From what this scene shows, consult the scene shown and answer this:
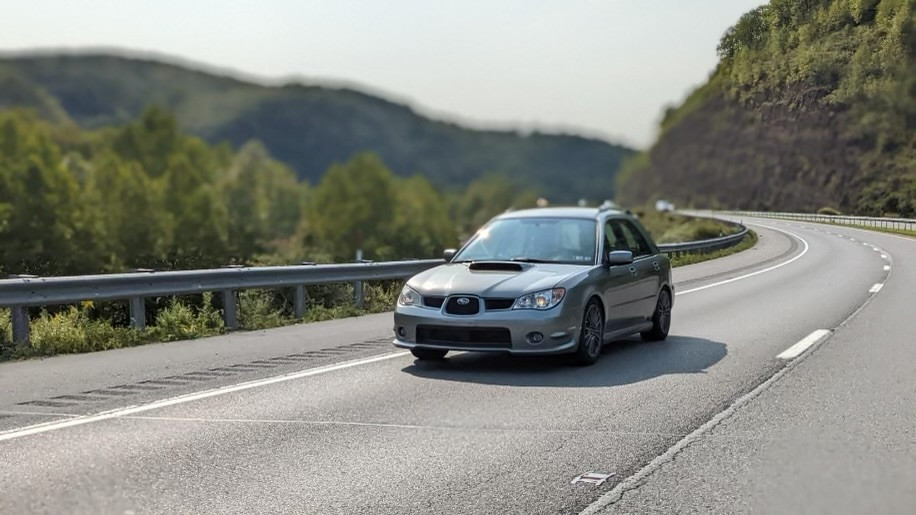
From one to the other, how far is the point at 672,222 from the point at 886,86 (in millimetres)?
69729

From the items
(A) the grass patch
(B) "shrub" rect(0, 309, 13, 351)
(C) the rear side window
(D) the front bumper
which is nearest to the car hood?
(D) the front bumper

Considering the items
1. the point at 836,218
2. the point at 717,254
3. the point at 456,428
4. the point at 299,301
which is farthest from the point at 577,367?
the point at 717,254

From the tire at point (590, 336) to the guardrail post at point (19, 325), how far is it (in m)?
6.21

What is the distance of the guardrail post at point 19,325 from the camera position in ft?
39.4

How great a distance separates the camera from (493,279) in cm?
1009

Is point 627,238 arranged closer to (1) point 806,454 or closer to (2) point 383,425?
(2) point 383,425

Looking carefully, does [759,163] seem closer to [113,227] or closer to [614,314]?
[614,314]

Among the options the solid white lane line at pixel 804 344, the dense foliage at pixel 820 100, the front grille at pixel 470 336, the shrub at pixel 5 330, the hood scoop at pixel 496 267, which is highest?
the dense foliage at pixel 820 100

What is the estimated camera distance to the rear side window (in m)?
11.7

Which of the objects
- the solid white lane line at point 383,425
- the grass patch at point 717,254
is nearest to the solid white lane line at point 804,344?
the solid white lane line at point 383,425

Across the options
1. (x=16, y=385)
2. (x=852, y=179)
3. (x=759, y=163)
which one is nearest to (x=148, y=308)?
(x=16, y=385)

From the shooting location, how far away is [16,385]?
31.2 ft

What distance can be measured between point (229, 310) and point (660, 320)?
586 centimetres

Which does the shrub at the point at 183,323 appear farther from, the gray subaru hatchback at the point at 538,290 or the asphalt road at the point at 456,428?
the gray subaru hatchback at the point at 538,290
